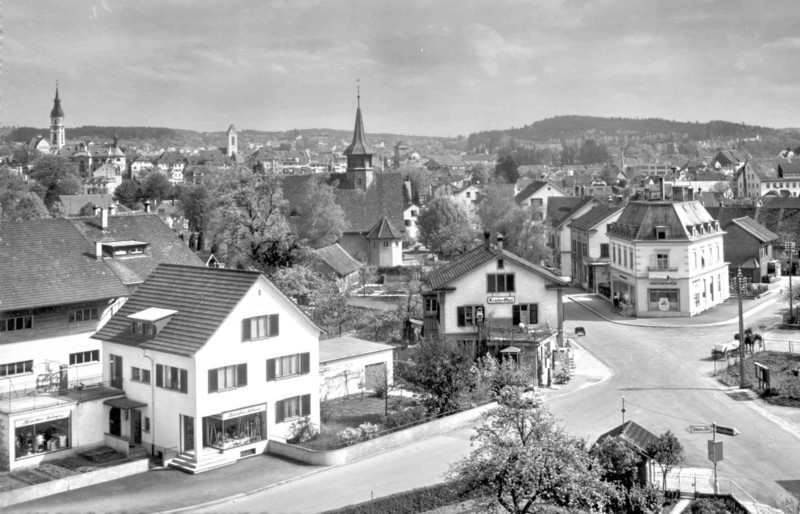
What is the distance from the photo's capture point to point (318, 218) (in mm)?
74688

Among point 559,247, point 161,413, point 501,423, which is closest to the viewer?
point 501,423

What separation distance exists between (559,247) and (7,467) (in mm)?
62270

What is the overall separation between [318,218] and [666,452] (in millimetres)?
51432

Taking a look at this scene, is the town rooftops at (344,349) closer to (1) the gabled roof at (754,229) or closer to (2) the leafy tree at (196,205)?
(1) the gabled roof at (754,229)

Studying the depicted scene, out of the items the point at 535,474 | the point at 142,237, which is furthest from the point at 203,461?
the point at 142,237

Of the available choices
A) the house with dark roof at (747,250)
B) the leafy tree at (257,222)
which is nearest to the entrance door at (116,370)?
the leafy tree at (257,222)

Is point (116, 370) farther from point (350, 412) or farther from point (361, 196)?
point (361, 196)

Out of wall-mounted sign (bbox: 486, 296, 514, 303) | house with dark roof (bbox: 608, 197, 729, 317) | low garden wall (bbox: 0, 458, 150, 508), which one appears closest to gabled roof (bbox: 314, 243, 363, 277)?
wall-mounted sign (bbox: 486, 296, 514, 303)

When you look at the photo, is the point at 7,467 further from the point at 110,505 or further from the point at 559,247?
the point at 559,247

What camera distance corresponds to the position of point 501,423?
909 inches

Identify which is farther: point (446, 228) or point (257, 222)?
point (446, 228)

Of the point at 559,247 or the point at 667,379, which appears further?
the point at 559,247

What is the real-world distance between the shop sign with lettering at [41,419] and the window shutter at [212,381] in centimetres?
588

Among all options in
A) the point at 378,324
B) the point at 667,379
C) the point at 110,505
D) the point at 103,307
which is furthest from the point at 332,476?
the point at 378,324
